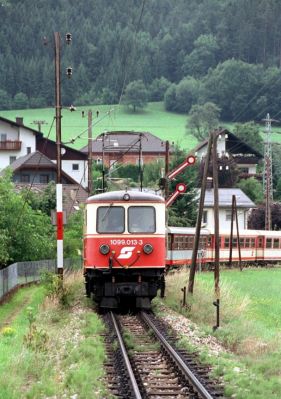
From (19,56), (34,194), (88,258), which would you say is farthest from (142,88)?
(88,258)

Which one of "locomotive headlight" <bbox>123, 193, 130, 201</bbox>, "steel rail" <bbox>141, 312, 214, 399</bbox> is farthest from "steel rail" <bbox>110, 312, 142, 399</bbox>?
"locomotive headlight" <bbox>123, 193, 130, 201</bbox>

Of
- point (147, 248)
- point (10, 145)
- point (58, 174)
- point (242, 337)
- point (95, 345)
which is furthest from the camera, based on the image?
point (10, 145)

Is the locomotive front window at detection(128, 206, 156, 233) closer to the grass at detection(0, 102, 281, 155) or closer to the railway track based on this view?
the railway track

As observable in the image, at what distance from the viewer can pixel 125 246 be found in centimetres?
2048

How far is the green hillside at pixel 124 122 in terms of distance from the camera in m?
109

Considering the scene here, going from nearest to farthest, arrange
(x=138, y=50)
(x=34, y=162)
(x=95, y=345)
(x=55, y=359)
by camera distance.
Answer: (x=55, y=359)
(x=95, y=345)
(x=34, y=162)
(x=138, y=50)

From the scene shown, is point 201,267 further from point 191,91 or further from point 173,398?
point 191,91

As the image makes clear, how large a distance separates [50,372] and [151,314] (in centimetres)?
896

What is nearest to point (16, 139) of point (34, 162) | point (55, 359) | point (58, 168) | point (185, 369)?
point (34, 162)

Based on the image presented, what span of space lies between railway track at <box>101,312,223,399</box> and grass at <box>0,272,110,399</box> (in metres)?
0.26

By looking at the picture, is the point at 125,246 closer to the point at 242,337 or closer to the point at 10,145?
the point at 242,337

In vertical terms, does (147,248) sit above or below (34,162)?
below

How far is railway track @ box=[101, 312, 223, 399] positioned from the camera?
10703mm

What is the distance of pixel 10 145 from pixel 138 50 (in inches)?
1823
